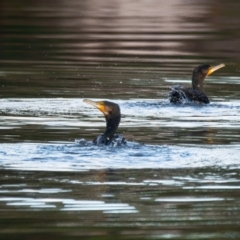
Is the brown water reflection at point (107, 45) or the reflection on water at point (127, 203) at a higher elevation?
the reflection on water at point (127, 203)

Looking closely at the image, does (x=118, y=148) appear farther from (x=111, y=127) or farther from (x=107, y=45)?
(x=107, y=45)

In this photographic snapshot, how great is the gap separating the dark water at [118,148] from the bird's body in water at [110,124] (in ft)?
0.52

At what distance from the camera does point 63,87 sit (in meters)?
19.2

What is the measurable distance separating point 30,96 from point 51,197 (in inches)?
317

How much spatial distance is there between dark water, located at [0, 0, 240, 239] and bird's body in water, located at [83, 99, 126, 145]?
16 cm

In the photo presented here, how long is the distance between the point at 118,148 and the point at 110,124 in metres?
0.74

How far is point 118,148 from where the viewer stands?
40.0 ft

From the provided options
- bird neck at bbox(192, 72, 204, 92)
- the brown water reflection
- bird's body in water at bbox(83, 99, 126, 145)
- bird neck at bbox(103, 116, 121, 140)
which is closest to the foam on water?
bird's body in water at bbox(83, 99, 126, 145)

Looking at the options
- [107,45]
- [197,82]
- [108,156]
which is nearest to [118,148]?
[108,156]

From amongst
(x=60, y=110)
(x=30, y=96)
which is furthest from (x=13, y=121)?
(x=30, y=96)

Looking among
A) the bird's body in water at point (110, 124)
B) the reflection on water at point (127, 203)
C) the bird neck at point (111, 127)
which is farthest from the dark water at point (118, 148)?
the bird neck at point (111, 127)

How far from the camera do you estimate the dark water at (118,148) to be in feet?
29.8

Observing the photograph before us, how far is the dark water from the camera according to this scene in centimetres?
908

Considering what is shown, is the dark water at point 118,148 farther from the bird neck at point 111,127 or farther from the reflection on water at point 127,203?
the bird neck at point 111,127
